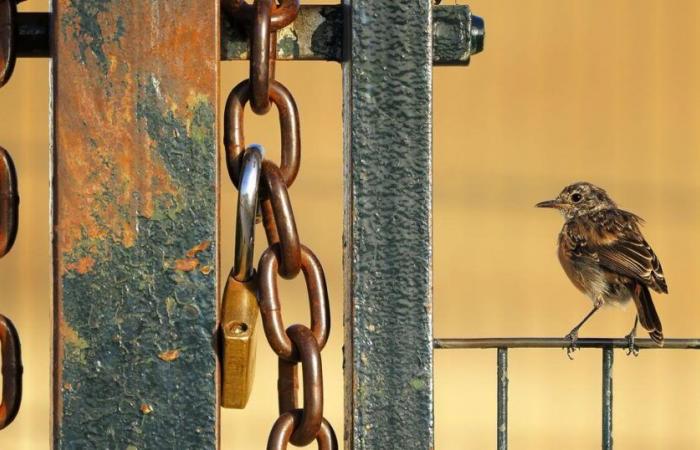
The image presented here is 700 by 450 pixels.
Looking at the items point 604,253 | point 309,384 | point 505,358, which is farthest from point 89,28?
point 604,253

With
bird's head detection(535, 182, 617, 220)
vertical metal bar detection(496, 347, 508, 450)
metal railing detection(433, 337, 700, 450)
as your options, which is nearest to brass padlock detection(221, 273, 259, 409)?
metal railing detection(433, 337, 700, 450)

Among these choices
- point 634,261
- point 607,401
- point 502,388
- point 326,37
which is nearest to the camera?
point 326,37

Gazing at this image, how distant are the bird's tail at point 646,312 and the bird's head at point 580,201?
30.2 inches

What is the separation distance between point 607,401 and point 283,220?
1.04m

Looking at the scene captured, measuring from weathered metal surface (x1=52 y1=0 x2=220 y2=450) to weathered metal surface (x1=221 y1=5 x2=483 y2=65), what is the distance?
0.12 metres

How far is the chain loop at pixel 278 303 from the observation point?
4.71ft

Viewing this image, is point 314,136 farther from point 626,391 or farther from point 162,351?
point 162,351

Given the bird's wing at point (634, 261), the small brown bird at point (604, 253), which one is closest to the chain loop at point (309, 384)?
the small brown bird at point (604, 253)

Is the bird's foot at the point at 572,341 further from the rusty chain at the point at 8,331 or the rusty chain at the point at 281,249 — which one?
the rusty chain at the point at 8,331

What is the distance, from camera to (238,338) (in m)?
1.45

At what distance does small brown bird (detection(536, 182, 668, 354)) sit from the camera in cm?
610

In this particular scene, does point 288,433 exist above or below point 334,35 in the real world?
below

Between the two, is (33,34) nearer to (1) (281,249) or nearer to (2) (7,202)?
(2) (7,202)

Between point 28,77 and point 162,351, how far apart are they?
760cm
